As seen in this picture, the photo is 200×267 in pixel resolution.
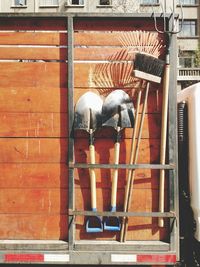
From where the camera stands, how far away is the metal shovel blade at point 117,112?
110 inches

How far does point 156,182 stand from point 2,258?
1.25 m

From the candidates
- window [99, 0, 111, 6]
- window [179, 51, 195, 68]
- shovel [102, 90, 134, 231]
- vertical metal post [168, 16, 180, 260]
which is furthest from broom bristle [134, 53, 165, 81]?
window [179, 51, 195, 68]

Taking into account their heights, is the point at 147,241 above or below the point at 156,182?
below

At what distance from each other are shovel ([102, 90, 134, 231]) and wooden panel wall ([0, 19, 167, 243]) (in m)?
0.07

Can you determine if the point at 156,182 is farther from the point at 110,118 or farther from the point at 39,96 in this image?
the point at 39,96

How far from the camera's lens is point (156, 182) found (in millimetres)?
2857

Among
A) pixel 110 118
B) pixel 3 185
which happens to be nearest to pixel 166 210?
pixel 110 118

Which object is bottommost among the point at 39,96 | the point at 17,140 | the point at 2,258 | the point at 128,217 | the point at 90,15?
the point at 2,258

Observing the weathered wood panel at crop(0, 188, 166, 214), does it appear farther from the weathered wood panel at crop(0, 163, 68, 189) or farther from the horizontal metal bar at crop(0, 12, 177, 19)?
the horizontal metal bar at crop(0, 12, 177, 19)

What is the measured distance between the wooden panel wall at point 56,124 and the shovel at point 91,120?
0.06m

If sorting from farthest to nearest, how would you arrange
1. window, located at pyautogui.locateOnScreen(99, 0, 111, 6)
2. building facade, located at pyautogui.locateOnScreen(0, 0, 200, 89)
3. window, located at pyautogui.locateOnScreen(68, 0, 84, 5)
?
window, located at pyautogui.locateOnScreen(68, 0, 84, 5) → window, located at pyautogui.locateOnScreen(99, 0, 111, 6) → building facade, located at pyautogui.locateOnScreen(0, 0, 200, 89)

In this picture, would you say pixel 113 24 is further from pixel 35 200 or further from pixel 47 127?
pixel 35 200

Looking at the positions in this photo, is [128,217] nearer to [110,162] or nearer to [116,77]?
[110,162]

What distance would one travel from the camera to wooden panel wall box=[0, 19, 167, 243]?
2.85m
